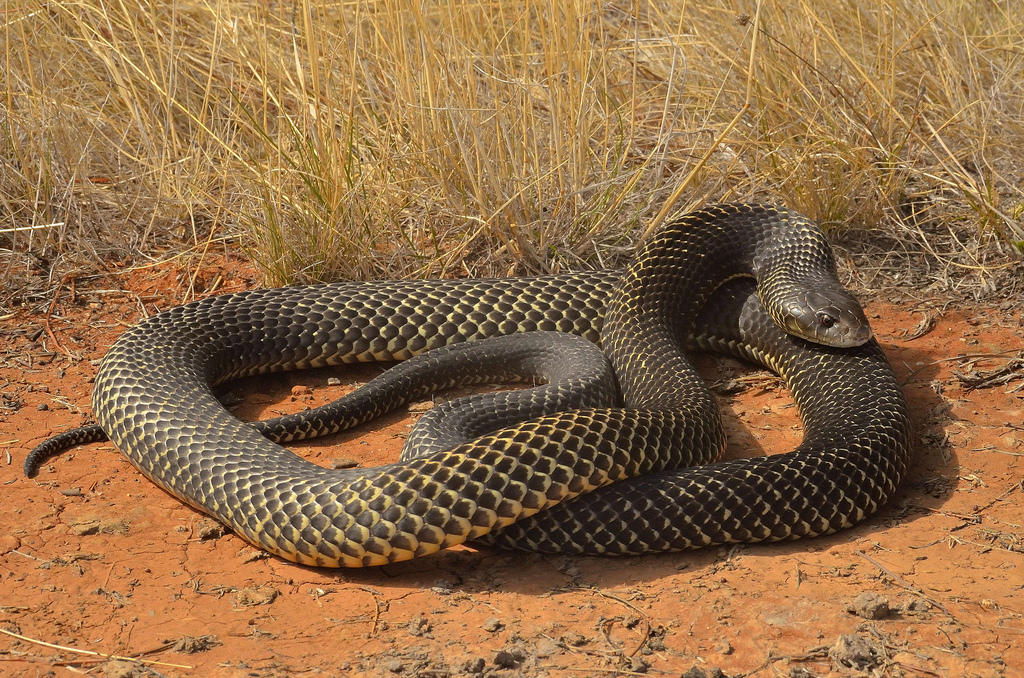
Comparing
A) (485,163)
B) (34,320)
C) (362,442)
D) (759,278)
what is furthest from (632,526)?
(34,320)

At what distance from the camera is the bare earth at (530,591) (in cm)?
368

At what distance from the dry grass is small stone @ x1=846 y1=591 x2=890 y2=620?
3.58 m

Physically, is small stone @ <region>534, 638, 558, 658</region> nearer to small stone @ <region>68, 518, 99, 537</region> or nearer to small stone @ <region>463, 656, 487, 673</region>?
small stone @ <region>463, 656, 487, 673</region>

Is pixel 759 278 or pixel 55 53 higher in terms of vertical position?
pixel 55 53

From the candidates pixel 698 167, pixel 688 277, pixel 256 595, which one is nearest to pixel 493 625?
pixel 256 595

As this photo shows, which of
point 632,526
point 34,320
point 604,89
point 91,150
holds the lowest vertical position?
point 34,320

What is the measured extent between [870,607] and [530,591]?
1409mm

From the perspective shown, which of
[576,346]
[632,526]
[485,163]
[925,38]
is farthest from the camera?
[925,38]

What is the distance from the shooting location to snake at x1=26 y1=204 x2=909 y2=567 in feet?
14.0

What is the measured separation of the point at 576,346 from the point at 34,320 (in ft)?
12.9

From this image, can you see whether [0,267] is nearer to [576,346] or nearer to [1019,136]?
[576,346]

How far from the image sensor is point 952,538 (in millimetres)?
4535

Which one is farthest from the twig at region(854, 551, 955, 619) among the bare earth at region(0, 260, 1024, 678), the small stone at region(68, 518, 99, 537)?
the small stone at region(68, 518, 99, 537)

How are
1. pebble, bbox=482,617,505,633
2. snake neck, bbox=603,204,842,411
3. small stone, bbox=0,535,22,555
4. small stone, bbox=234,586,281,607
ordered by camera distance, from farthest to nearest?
snake neck, bbox=603,204,842,411 → small stone, bbox=0,535,22,555 → small stone, bbox=234,586,281,607 → pebble, bbox=482,617,505,633
